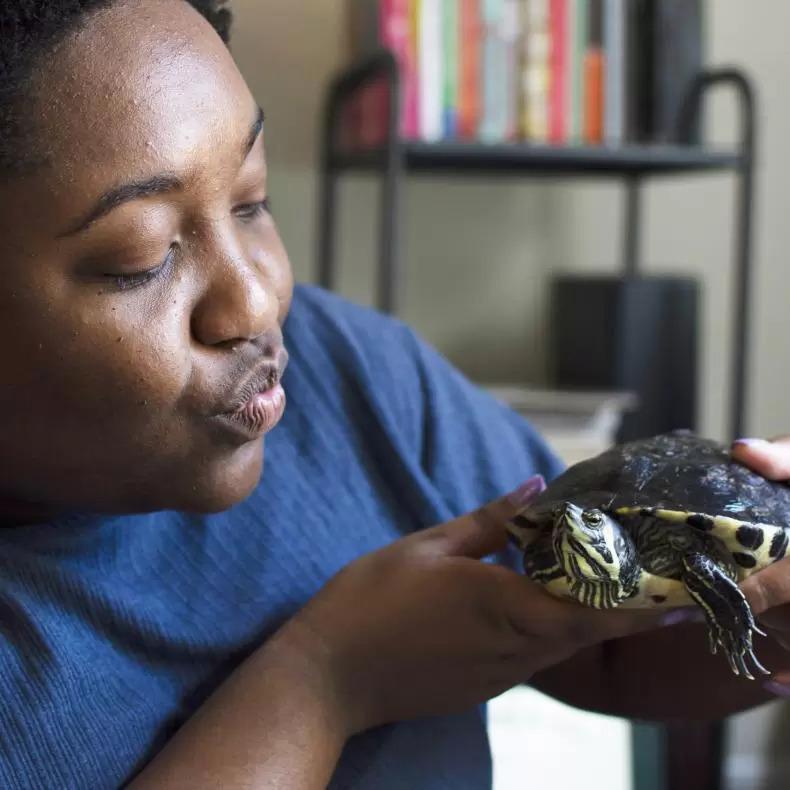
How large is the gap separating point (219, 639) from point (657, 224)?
133 centimetres

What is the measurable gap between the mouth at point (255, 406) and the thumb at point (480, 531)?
120mm

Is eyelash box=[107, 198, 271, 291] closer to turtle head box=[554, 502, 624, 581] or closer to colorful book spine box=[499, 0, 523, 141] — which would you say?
turtle head box=[554, 502, 624, 581]

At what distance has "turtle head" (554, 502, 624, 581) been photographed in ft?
1.80

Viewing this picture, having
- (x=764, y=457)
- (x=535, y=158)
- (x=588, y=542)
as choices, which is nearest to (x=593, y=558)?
(x=588, y=542)

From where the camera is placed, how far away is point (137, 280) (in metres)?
0.55

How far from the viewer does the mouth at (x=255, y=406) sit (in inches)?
23.0

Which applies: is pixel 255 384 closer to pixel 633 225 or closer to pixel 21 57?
pixel 21 57

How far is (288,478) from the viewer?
0.75 meters

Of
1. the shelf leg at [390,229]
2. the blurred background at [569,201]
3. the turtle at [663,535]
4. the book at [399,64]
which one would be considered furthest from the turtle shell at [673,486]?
the book at [399,64]

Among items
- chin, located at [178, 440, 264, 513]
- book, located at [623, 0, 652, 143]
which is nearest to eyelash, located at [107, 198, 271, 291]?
chin, located at [178, 440, 264, 513]

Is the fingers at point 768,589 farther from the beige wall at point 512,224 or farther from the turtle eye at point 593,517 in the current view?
the beige wall at point 512,224

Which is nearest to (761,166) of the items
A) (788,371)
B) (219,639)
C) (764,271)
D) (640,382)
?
(764,271)

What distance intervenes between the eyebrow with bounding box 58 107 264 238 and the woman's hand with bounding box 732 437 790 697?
0.36 meters

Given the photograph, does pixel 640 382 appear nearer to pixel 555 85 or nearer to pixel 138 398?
pixel 555 85
